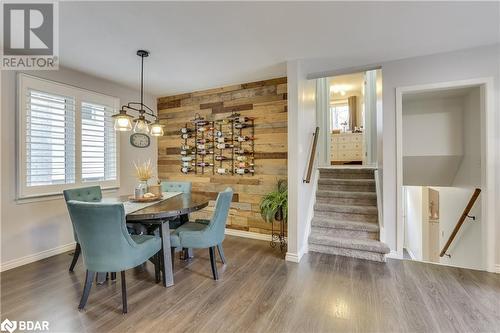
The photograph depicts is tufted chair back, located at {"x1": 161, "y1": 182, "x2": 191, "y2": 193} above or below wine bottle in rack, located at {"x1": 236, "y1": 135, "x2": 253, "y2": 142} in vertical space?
below

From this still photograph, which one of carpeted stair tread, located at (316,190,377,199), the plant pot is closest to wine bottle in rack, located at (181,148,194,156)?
the plant pot

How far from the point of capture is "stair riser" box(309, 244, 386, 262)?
3094mm

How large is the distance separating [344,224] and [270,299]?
177 cm

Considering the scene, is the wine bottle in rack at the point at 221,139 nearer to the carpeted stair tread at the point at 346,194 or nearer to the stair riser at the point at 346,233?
the carpeted stair tread at the point at 346,194

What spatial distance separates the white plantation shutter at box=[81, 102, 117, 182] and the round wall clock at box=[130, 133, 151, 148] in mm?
380

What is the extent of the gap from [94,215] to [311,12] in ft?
8.11

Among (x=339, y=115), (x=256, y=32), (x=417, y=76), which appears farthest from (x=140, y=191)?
(x=339, y=115)

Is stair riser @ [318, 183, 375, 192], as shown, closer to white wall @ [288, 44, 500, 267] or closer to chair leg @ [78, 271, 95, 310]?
white wall @ [288, 44, 500, 267]

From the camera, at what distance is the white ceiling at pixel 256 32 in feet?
6.65

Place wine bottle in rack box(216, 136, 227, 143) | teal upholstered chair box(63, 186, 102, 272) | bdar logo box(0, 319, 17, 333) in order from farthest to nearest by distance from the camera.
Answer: wine bottle in rack box(216, 136, 227, 143)
teal upholstered chair box(63, 186, 102, 272)
bdar logo box(0, 319, 17, 333)

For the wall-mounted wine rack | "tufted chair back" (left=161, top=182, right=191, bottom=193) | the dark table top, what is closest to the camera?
the dark table top

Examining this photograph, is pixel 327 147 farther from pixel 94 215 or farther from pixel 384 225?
pixel 94 215

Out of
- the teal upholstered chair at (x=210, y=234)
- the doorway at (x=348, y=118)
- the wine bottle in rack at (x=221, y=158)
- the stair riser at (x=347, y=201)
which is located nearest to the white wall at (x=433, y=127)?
the doorway at (x=348, y=118)

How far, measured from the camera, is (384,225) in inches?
127
